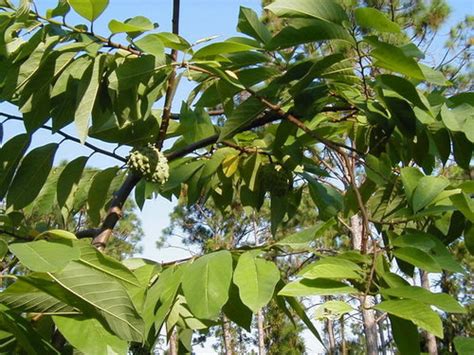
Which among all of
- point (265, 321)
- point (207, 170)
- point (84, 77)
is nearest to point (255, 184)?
point (207, 170)

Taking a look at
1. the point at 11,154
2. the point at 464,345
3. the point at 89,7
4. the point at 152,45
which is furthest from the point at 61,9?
the point at 464,345

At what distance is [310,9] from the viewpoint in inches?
34.5

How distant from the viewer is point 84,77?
3.29ft

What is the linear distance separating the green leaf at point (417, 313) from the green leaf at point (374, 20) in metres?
0.37

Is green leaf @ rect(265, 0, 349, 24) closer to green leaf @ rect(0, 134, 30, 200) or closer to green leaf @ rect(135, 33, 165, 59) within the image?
green leaf @ rect(135, 33, 165, 59)

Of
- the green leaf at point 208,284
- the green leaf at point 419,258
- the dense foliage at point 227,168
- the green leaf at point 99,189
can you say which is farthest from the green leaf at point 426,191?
the green leaf at point 99,189

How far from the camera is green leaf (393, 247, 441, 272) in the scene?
0.81 meters

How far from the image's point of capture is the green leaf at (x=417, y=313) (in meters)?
0.63

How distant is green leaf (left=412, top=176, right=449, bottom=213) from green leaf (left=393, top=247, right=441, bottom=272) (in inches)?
4.1

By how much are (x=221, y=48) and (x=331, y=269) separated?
41 cm

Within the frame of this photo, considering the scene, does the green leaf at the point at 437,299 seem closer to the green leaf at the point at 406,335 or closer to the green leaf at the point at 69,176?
the green leaf at the point at 406,335

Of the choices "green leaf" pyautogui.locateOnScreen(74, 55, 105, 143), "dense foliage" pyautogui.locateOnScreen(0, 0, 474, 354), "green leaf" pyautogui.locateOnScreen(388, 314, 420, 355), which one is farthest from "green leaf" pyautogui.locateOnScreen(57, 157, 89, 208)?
"green leaf" pyautogui.locateOnScreen(388, 314, 420, 355)

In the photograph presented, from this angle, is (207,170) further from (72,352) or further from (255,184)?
(72,352)

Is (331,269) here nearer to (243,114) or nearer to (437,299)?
(437,299)
